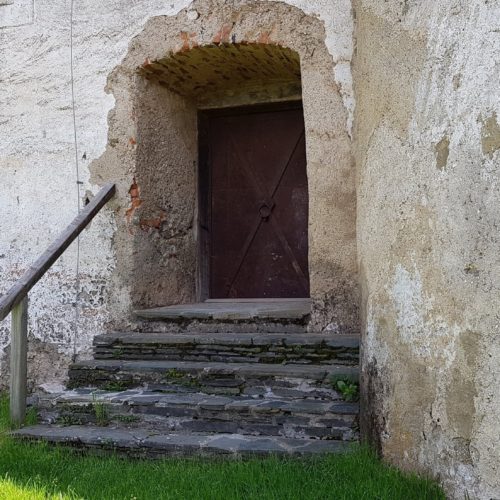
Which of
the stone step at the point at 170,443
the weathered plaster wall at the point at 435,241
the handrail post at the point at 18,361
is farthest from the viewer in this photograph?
the handrail post at the point at 18,361

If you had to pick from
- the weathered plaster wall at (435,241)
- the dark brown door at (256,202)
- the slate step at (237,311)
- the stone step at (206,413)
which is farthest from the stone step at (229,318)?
the weathered plaster wall at (435,241)

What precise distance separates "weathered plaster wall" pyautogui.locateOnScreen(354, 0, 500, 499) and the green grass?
17 centimetres

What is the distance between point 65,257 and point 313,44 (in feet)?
8.05

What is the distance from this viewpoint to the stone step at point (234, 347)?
13.8 feet

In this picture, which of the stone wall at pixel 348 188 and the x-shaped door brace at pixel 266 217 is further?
the x-shaped door brace at pixel 266 217

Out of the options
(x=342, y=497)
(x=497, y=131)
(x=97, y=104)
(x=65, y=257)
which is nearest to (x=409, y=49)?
(x=497, y=131)

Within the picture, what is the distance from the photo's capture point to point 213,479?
308cm

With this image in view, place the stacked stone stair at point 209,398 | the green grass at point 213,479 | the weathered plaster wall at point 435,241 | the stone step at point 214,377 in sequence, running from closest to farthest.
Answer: the weathered plaster wall at point 435,241
the green grass at point 213,479
the stacked stone stair at point 209,398
the stone step at point 214,377

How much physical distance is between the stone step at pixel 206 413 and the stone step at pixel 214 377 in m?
0.09

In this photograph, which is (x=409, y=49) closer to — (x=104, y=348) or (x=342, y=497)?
(x=342, y=497)

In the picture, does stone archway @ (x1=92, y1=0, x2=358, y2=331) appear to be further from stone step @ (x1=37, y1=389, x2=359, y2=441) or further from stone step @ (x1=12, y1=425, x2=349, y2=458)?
stone step @ (x1=12, y1=425, x2=349, y2=458)

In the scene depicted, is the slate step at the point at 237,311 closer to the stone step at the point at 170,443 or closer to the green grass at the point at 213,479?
the stone step at the point at 170,443

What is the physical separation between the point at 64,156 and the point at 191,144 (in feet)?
3.60

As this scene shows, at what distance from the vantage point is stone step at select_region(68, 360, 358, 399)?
394 centimetres
